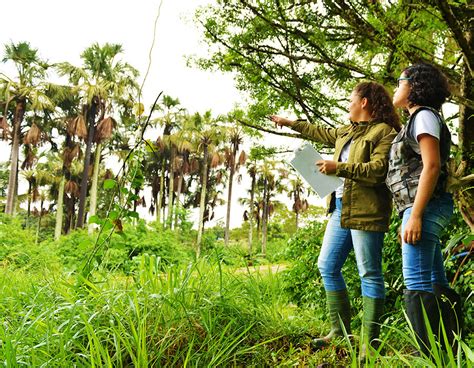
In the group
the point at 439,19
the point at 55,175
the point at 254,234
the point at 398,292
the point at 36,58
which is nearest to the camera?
the point at 439,19

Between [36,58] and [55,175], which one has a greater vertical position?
[36,58]

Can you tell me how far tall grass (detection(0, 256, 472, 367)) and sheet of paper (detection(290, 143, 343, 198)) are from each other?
2.44 feet

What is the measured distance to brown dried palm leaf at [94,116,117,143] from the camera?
28.4 m

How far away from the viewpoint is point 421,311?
2.11 metres

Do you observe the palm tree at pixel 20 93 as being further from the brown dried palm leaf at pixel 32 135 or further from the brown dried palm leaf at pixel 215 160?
the brown dried palm leaf at pixel 215 160

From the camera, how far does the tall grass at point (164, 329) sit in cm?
196

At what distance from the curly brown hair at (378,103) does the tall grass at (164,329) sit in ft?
3.77

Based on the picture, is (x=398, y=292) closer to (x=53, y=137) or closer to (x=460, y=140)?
(x=460, y=140)

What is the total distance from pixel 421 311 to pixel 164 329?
1.18 meters

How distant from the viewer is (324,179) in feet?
8.91

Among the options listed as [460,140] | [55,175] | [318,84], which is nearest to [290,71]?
[318,84]

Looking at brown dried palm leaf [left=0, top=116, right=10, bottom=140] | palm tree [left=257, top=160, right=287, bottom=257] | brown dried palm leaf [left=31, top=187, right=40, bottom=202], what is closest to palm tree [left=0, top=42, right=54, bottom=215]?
brown dried palm leaf [left=0, top=116, right=10, bottom=140]

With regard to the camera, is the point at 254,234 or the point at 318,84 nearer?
the point at 318,84

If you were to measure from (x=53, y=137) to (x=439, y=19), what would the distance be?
103 ft
